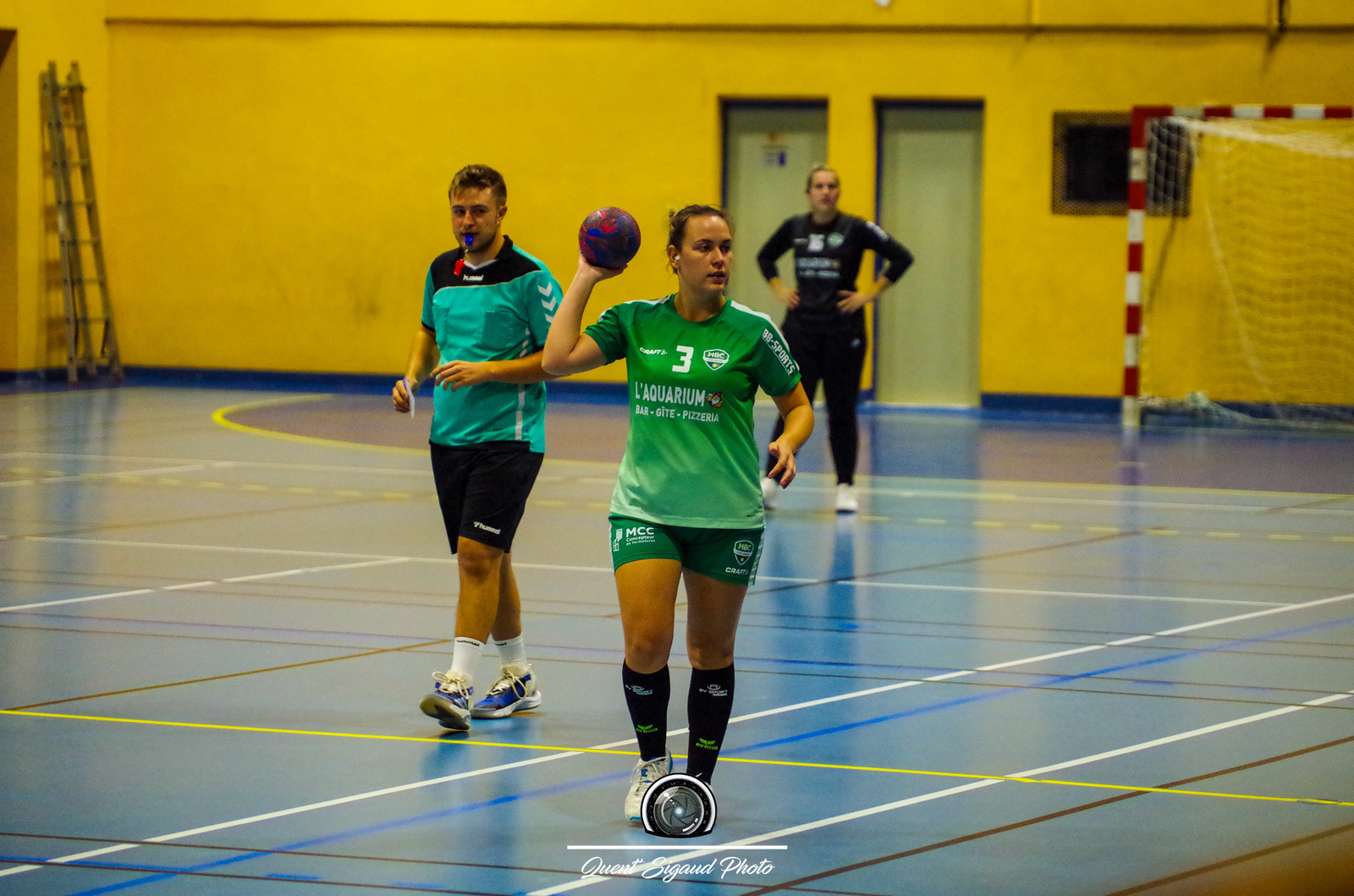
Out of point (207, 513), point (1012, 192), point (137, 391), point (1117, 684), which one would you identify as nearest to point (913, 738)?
point (1117, 684)

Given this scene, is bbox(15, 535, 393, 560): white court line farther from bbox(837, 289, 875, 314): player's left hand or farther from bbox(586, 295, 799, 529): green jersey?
bbox(586, 295, 799, 529): green jersey

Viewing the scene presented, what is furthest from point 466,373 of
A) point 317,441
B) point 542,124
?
point 542,124

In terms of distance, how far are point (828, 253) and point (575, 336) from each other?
701 centimetres

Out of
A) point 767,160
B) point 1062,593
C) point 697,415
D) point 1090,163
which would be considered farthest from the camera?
point 767,160

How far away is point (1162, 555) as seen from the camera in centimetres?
1040

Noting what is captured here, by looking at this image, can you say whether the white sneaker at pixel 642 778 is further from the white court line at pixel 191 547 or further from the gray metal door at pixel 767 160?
the gray metal door at pixel 767 160

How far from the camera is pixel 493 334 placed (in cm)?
646

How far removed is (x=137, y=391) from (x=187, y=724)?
16160 mm

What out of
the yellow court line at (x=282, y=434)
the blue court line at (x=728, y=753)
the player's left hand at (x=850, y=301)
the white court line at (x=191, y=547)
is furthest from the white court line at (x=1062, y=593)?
the yellow court line at (x=282, y=434)

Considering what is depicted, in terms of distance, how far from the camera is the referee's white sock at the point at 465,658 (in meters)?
6.34

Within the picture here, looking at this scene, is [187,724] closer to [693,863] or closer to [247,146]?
[693,863]

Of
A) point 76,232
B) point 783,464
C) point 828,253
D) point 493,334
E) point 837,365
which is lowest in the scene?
point 783,464

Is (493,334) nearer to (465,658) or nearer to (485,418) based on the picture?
(485,418)

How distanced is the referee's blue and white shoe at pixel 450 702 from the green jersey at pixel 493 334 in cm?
85
